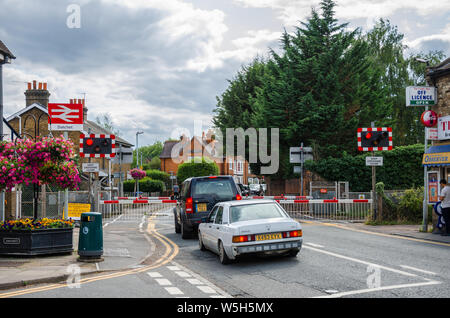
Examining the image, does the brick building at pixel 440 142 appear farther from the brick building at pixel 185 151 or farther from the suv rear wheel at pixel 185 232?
the brick building at pixel 185 151

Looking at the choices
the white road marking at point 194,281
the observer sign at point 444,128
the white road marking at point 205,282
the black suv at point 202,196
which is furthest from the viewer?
the observer sign at point 444,128

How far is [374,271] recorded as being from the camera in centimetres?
952

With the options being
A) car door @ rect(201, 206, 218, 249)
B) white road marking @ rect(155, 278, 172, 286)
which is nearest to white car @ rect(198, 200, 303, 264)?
car door @ rect(201, 206, 218, 249)

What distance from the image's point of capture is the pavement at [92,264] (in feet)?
30.5

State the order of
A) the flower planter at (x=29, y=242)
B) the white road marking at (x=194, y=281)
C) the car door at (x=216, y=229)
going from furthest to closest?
the flower planter at (x=29, y=242)
the car door at (x=216, y=229)
the white road marking at (x=194, y=281)

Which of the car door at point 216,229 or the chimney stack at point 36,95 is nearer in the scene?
the car door at point 216,229

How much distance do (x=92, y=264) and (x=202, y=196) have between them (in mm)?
5423

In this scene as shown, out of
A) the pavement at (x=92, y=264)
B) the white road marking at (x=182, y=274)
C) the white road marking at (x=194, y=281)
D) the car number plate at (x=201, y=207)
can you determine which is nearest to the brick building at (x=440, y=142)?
the pavement at (x=92, y=264)

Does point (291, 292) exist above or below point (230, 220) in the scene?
below

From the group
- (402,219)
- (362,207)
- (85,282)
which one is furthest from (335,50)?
(85,282)

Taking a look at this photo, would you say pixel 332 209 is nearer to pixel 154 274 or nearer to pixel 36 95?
pixel 154 274

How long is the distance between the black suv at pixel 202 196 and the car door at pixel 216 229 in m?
3.48
